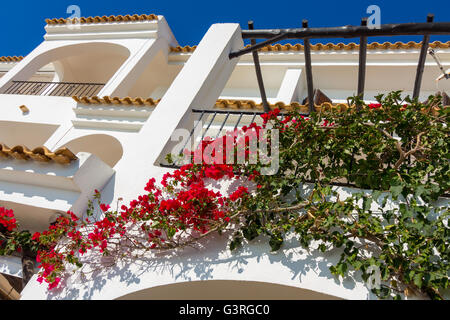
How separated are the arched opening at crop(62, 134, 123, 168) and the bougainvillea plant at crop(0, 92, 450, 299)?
4.26m

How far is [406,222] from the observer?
2164 millimetres

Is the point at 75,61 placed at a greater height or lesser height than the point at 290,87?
greater

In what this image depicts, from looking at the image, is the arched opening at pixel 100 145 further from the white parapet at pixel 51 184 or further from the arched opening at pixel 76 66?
the white parapet at pixel 51 184

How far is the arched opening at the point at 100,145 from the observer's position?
24.1 feet

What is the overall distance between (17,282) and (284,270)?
3990 mm

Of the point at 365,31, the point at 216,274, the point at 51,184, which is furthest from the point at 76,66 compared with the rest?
the point at 216,274

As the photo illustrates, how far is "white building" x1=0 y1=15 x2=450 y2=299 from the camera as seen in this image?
8.34 ft

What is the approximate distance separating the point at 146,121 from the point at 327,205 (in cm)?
285

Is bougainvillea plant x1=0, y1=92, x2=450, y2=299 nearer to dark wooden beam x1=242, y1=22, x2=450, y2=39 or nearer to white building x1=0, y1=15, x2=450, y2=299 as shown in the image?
white building x1=0, y1=15, x2=450, y2=299

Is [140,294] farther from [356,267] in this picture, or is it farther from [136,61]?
[136,61]

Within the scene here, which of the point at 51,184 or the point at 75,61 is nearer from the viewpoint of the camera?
the point at 51,184

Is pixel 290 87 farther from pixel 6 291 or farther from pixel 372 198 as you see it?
pixel 6 291

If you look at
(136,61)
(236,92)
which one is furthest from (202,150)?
(236,92)

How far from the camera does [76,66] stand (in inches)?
457
